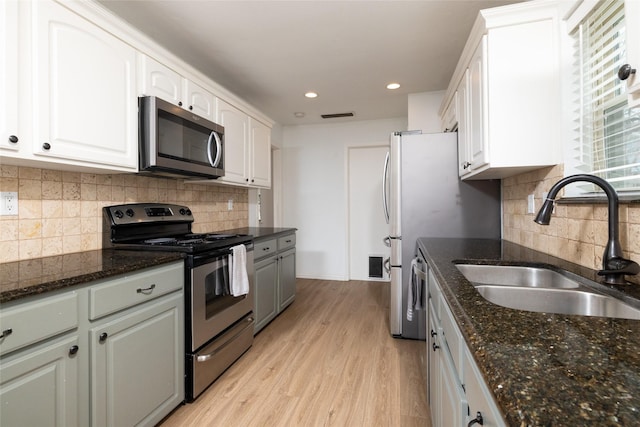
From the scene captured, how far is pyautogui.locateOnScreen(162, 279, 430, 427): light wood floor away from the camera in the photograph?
1662mm

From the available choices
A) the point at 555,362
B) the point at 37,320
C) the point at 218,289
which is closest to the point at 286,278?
the point at 218,289

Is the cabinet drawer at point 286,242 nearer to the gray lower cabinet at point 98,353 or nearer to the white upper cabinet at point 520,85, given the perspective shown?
the gray lower cabinet at point 98,353

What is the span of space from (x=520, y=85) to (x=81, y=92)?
2.21 m

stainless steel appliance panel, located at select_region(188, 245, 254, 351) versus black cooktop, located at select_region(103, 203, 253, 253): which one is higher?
black cooktop, located at select_region(103, 203, 253, 253)

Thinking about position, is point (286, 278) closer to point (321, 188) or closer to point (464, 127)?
point (321, 188)

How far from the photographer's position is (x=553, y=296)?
108 centimetres

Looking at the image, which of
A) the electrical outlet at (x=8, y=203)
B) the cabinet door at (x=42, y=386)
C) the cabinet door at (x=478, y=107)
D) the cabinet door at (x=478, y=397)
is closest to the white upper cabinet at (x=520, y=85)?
the cabinet door at (x=478, y=107)

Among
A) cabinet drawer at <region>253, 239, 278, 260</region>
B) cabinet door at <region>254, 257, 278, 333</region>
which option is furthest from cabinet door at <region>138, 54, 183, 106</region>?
cabinet door at <region>254, 257, 278, 333</region>

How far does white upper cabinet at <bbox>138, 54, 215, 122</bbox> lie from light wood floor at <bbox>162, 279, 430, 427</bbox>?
1900 millimetres

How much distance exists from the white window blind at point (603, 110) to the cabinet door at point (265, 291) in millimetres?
2214

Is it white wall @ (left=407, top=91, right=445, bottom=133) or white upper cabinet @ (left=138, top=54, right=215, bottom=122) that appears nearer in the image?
white upper cabinet @ (left=138, top=54, right=215, bottom=122)

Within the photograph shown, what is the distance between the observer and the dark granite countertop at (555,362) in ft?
1.34

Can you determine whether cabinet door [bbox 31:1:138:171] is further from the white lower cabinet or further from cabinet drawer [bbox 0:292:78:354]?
the white lower cabinet

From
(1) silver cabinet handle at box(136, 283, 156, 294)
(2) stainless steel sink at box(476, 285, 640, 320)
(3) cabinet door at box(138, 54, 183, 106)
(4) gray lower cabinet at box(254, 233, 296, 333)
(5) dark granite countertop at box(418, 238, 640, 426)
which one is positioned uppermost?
(3) cabinet door at box(138, 54, 183, 106)
